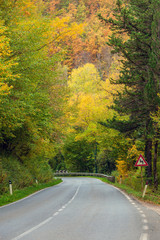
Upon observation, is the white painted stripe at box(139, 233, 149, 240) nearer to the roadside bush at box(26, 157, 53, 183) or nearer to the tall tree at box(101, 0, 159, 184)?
the tall tree at box(101, 0, 159, 184)

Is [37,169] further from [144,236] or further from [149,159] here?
[144,236]

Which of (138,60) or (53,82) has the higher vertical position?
(138,60)

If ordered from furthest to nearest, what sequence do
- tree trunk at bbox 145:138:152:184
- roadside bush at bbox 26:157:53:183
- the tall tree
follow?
1. roadside bush at bbox 26:157:53:183
2. tree trunk at bbox 145:138:152:184
3. the tall tree

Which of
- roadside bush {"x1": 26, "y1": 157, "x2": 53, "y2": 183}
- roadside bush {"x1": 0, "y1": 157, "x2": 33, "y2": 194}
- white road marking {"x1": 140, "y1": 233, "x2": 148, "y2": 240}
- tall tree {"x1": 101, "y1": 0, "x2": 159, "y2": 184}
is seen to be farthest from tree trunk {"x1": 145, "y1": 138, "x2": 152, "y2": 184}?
white road marking {"x1": 140, "y1": 233, "x2": 148, "y2": 240}

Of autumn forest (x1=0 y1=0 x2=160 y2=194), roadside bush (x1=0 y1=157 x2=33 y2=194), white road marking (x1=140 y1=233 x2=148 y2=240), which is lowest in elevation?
white road marking (x1=140 y1=233 x2=148 y2=240)

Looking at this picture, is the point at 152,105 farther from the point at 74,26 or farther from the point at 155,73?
the point at 74,26

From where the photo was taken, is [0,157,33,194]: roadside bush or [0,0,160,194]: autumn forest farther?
[0,157,33,194]: roadside bush

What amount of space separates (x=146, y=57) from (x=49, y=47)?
22.7 feet

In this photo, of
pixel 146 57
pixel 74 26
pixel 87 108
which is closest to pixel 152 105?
pixel 146 57

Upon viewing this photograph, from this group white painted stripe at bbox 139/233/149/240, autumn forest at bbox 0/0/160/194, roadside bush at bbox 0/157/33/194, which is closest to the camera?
white painted stripe at bbox 139/233/149/240

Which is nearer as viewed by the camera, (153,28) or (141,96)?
(153,28)

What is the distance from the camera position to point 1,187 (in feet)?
64.6

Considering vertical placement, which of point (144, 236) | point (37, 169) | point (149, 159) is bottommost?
point (144, 236)

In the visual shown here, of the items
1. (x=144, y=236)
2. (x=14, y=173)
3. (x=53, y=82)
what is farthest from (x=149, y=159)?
(x=144, y=236)
